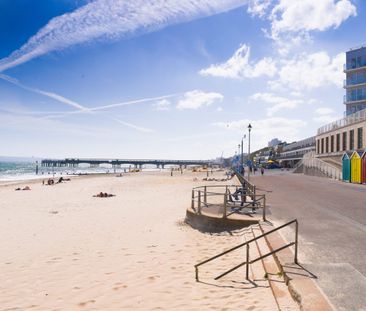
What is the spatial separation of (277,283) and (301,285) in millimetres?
676

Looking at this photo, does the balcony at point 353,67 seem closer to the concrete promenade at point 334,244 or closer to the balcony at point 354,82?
the balcony at point 354,82

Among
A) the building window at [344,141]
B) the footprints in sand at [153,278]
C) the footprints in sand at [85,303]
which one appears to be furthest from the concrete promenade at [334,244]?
the building window at [344,141]

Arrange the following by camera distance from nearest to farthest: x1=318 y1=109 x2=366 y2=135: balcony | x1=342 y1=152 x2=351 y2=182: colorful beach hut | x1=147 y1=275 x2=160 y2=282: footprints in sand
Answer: x1=147 y1=275 x2=160 y2=282: footprints in sand → x1=342 y1=152 x2=351 y2=182: colorful beach hut → x1=318 y1=109 x2=366 y2=135: balcony

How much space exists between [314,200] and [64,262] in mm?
12652

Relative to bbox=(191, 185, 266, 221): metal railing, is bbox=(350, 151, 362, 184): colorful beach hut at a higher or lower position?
higher

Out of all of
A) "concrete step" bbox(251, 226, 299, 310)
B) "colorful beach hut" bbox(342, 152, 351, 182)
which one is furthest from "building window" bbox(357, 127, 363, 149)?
"concrete step" bbox(251, 226, 299, 310)

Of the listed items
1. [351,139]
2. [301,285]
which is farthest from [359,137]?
[301,285]

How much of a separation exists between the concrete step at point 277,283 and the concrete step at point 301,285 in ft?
0.27

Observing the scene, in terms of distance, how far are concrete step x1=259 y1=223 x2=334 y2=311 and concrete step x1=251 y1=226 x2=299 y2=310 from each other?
82mm

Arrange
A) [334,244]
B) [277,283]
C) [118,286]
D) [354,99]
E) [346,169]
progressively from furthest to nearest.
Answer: [354,99] < [346,169] < [334,244] < [118,286] < [277,283]

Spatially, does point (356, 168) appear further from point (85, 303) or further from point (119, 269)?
point (85, 303)

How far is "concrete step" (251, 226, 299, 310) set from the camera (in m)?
5.13

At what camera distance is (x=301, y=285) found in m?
5.40

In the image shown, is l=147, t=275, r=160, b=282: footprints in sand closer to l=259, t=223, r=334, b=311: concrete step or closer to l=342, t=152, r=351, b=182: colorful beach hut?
l=259, t=223, r=334, b=311: concrete step
